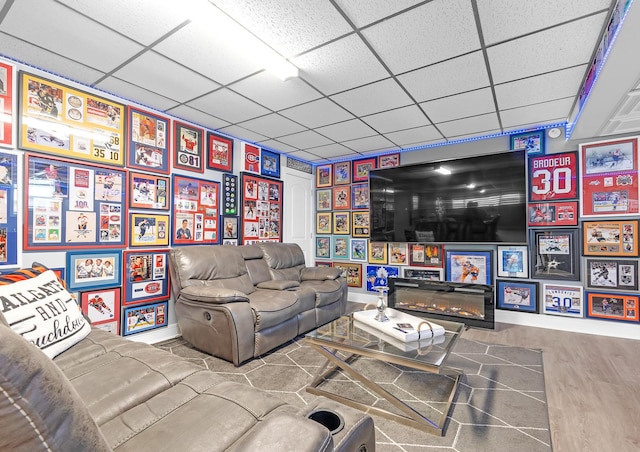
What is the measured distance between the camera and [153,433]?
38.1 inches

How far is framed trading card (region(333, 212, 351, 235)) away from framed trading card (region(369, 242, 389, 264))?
0.49 m

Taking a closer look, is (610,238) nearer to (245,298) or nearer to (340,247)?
(340,247)

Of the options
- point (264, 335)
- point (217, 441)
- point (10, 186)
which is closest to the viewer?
point (217, 441)

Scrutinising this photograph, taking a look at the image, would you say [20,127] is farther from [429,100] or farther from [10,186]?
[429,100]

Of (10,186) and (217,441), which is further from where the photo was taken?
(10,186)

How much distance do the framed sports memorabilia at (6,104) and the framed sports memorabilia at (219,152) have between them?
5.69 ft

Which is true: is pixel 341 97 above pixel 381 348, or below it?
above

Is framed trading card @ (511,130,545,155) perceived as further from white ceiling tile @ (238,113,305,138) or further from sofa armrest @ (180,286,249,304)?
sofa armrest @ (180,286,249,304)

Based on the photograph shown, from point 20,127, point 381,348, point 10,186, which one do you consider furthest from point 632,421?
point 20,127

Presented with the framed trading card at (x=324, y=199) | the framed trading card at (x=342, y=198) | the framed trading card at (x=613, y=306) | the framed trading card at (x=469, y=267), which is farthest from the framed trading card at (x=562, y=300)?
the framed trading card at (x=324, y=199)

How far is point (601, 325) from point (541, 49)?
3059 millimetres

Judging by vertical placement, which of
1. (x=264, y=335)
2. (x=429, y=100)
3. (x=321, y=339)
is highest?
(x=429, y=100)

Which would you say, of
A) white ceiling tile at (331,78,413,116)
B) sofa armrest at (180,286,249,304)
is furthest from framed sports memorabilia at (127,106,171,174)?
white ceiling tile at (331,78,413,116)

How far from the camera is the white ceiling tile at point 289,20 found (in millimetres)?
1748
